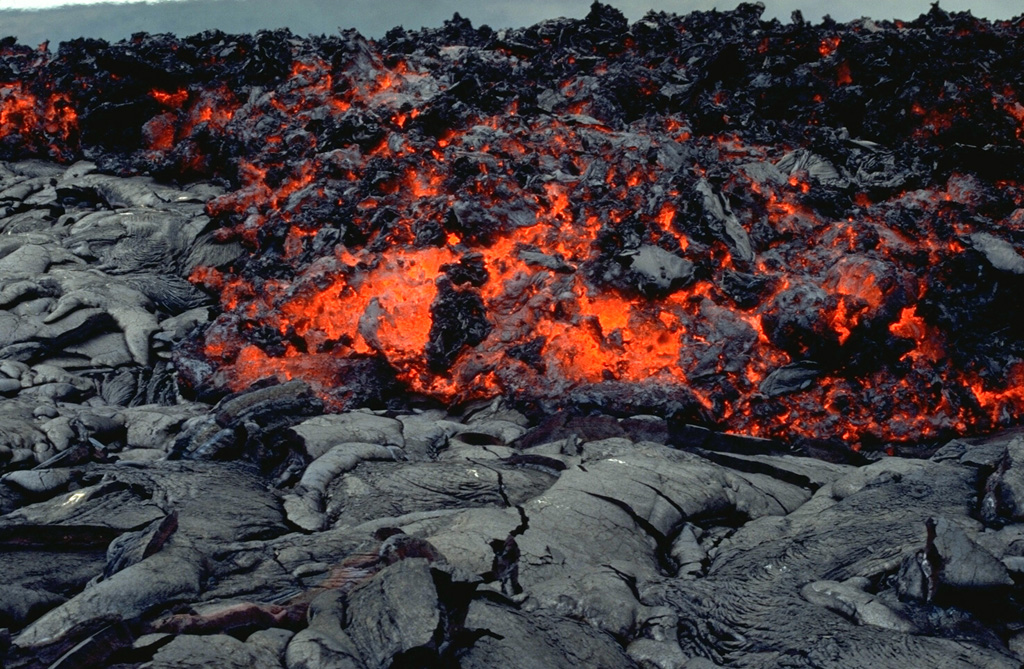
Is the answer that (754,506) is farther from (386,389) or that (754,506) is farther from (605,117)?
(605,117)

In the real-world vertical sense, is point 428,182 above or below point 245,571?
above

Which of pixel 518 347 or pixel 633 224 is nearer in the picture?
pixel 518 347

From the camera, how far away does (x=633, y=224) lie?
8336mm

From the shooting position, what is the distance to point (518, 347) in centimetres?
748

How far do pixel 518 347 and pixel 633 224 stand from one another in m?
2.15

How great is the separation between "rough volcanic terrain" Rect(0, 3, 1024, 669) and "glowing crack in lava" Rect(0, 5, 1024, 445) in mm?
46

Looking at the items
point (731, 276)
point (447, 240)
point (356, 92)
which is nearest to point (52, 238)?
point (356, 92)

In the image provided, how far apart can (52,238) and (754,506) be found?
31.7ft

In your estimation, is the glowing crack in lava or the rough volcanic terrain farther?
the glowing crack in lava

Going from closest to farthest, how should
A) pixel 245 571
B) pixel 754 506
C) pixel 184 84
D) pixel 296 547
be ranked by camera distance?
pixel 245 571, pixel 296 547, pixel 754 506, pixel 184 84

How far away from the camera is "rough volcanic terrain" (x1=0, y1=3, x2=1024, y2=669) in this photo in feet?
11.4

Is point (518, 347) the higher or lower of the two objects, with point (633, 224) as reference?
lower

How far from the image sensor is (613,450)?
5723mm

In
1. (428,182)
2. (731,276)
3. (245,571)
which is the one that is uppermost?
(428,182)
